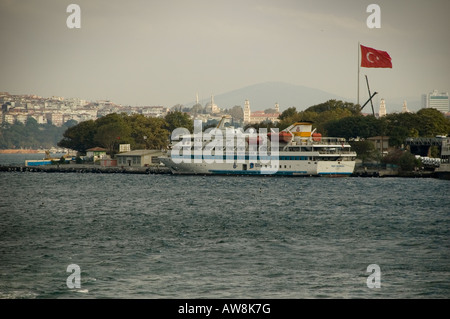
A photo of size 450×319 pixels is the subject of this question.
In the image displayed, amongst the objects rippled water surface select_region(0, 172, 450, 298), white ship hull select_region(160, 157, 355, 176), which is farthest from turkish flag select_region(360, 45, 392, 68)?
rippled water surface select_region(0, 172, 450, 298)

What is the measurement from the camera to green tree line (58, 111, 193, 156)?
104 metres

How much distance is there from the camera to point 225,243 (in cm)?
2778

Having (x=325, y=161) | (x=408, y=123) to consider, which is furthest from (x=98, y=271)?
(x=408, y=123)

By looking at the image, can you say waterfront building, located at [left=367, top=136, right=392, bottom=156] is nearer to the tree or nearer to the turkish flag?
the turkish flag

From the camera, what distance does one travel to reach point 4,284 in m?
20.2

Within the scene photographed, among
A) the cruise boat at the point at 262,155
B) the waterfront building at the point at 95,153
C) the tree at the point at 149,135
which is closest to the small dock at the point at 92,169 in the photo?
the cruise boat at the point at 262,155

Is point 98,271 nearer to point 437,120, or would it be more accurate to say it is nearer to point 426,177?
point 426,177

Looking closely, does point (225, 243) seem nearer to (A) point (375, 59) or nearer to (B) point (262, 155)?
(B) point (262, 155)

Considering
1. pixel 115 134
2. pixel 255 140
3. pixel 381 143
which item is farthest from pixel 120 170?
pixel 381 143

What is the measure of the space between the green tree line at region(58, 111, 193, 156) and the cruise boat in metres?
26.7

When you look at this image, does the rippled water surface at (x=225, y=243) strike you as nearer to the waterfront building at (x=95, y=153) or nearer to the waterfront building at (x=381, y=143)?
the waterfront building at (x=381, y=143)

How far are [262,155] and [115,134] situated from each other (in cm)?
3575

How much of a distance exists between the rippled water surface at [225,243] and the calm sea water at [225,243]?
51mm
